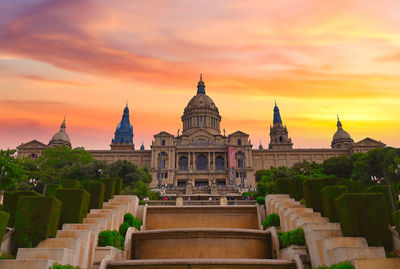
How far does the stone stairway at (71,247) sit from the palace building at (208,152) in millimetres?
63465

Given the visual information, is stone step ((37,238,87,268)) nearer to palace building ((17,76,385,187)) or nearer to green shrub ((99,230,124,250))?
green shrub ((99,230,124,250))

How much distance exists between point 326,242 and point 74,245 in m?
10.00

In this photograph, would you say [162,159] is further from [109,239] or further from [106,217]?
[109,239]

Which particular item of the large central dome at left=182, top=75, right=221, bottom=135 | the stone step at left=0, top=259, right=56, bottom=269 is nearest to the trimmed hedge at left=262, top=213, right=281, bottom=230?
the stone step at left=0, top=259, right=56, bottom=269

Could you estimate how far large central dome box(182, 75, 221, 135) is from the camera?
354ft

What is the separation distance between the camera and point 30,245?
13.7m

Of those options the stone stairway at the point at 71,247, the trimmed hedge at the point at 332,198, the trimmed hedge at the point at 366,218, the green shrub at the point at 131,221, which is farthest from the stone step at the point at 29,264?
Answer: the trimmed hedge at the point at 332,198

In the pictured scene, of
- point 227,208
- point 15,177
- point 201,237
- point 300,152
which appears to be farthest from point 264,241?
point 300,152

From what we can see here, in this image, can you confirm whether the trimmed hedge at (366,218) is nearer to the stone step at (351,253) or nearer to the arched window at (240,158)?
the stone step at (351,253)

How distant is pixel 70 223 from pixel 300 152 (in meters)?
87.7

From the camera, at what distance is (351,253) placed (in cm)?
1221

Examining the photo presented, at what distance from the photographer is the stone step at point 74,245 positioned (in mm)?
13302

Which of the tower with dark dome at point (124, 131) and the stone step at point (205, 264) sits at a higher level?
the tower with dark dome at point (124, 131)

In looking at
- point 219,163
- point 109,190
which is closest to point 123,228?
point 109,190
